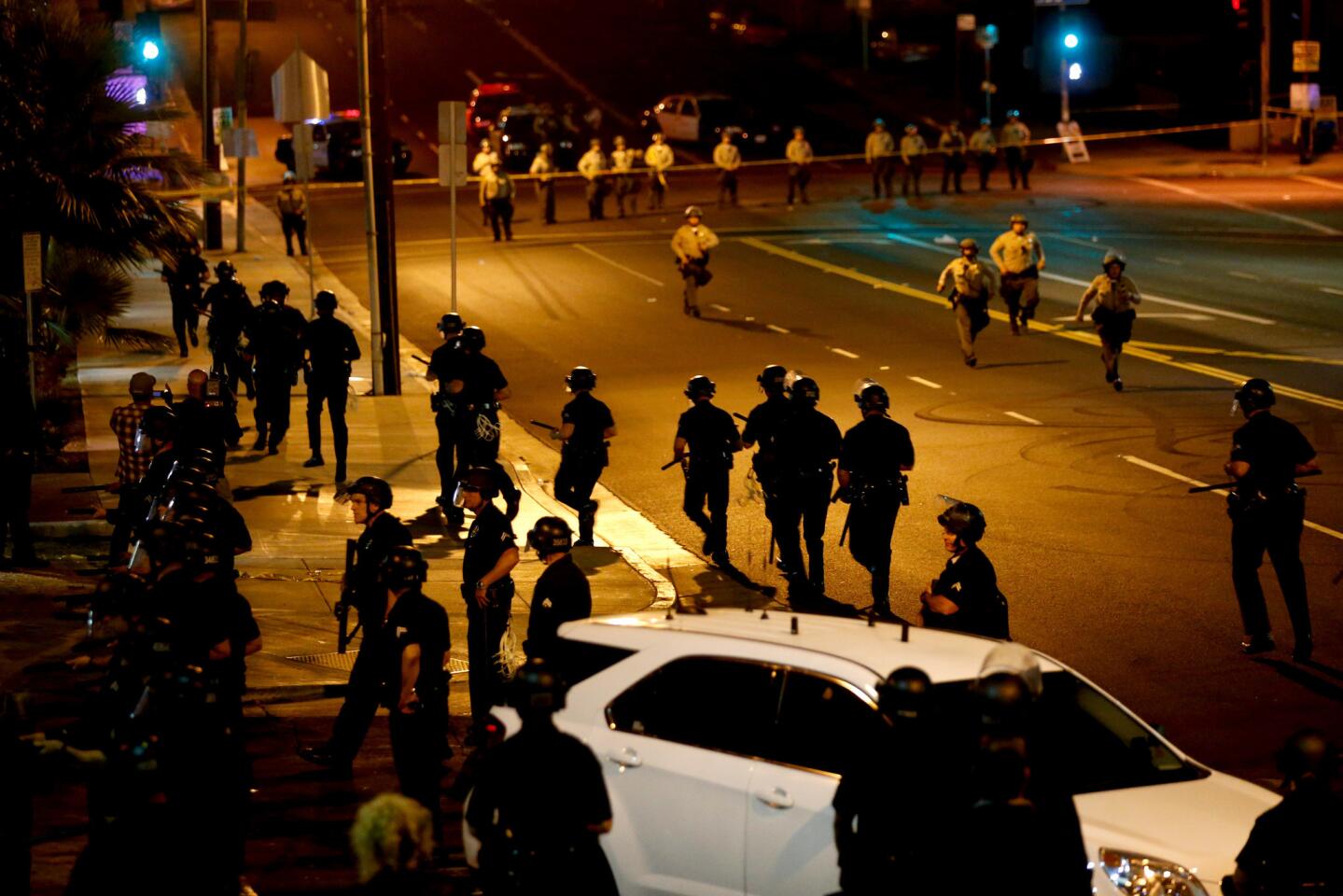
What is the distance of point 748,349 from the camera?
83.1 feet

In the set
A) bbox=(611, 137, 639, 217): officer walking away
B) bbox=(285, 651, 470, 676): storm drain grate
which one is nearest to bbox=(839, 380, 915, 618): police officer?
bbox=(285, 651, 470, 676): storm drain grate

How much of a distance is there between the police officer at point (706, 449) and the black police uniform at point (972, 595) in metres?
4.89

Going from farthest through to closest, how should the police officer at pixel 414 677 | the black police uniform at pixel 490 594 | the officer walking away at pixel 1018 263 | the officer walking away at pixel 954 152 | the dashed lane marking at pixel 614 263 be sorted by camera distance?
1. the officer walking away at pixel 954 152
2. the dashed lane marking at pixel 614 263
3. the officer walking away at pixel 1018 263
4. the black police uniform at pixel 490 594
5. the police officer at pixel 414 677

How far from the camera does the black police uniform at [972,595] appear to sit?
990 cm

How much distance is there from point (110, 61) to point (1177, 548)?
10.8m

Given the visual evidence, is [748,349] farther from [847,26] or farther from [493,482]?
[847,26]

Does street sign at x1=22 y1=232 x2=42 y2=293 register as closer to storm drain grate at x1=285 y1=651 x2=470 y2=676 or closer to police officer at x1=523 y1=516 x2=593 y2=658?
storm drain grate at x1=285 y1=651 x2=470 y2=676

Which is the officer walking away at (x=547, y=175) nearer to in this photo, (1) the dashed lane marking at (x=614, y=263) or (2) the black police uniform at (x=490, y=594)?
(1) the dashed lane marking at (x=614, y=263)

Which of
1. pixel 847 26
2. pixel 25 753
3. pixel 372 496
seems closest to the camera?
pixel 25 753

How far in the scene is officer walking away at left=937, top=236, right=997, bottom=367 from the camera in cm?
2302

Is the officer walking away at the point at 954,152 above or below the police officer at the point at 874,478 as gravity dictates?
above

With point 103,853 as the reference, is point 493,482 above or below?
above

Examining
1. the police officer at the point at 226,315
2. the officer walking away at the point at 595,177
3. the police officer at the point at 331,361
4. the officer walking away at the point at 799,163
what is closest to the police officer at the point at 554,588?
the police officer at the point at 331,361

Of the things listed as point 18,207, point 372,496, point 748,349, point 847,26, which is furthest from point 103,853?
point 847,26
